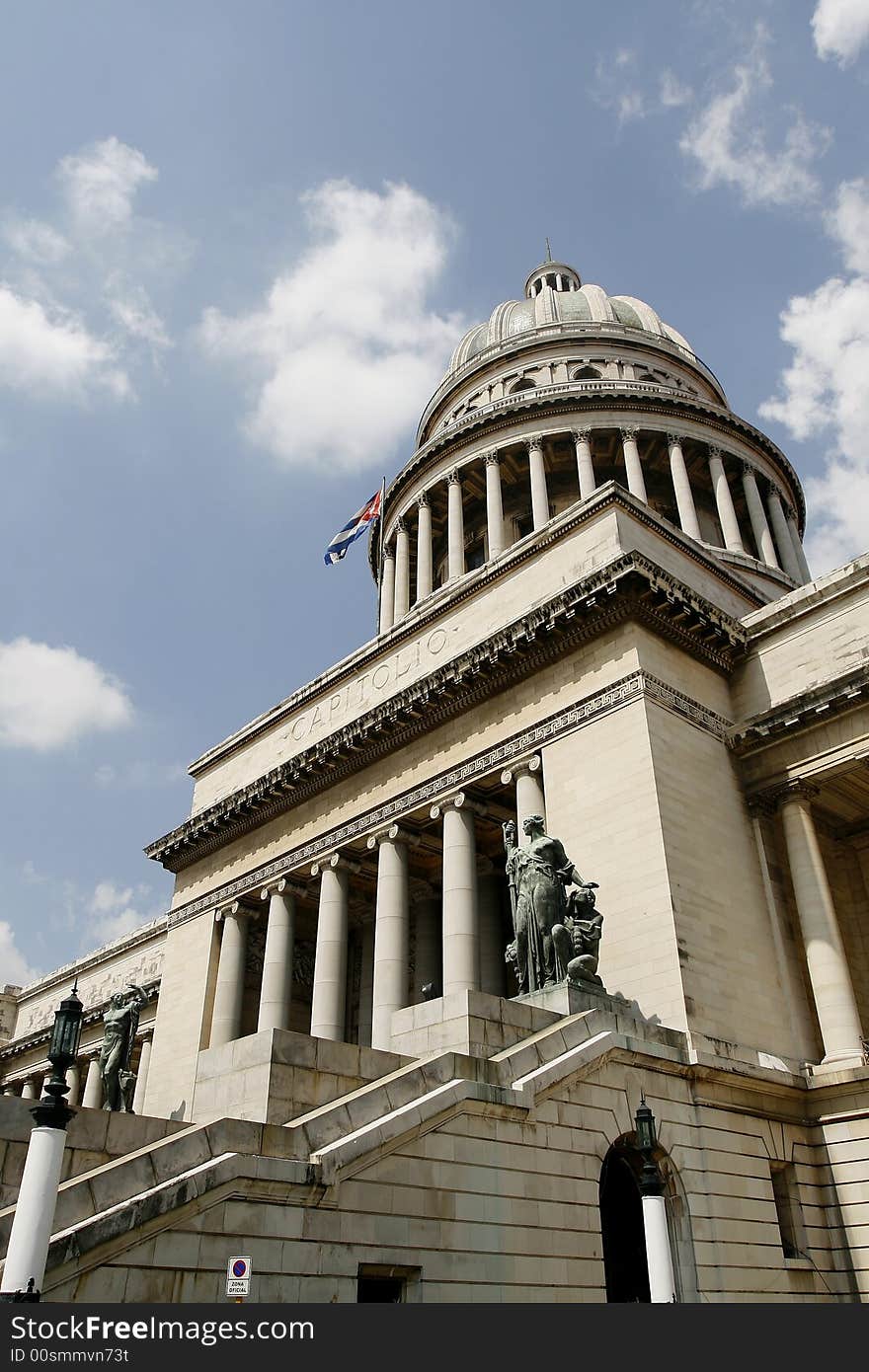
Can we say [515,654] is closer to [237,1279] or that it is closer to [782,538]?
[237,1279]

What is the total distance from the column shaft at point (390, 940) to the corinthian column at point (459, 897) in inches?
69.5

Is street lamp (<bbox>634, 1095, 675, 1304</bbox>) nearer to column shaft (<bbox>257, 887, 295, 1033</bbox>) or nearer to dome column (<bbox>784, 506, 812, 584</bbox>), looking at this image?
column shaft (<bbox>257, 887, 295, 1033</bbox>)

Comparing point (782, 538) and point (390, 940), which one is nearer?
point (390, 940)

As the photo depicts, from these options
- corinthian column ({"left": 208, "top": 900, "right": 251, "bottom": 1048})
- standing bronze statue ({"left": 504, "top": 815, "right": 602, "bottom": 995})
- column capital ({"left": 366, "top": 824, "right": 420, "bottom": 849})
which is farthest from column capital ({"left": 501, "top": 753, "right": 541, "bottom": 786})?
corinthian column ({"left": 208, "top": 900, "right": 251, "bottom": 1048})

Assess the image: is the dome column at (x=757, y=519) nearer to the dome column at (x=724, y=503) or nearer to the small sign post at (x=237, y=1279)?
the dome column at (x=724, y=503)

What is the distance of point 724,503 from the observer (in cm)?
4444

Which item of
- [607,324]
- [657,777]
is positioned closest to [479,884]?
[657,777]

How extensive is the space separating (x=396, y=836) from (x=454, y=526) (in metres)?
22.8

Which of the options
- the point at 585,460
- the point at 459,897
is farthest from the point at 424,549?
the point at 459,897

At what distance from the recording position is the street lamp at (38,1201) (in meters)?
7.62

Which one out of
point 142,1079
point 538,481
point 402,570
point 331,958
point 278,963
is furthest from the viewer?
point 402,570

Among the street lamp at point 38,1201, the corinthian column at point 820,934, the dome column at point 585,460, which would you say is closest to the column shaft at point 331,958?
the corinthian column at point 820,934
